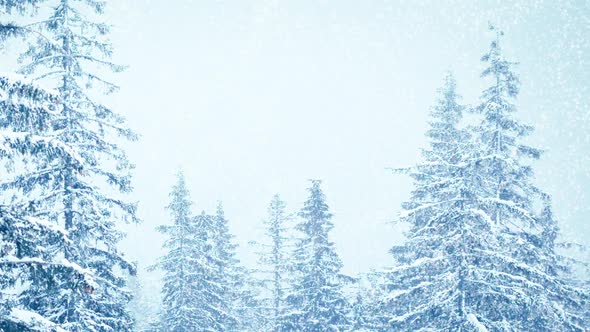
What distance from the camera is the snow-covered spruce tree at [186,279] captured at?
2525 cm

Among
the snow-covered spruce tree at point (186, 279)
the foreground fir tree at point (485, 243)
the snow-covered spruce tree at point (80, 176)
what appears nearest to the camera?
the snow-covered spruce tree at point (80, 176)

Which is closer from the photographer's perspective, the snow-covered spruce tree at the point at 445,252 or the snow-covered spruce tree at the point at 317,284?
the snow-covered spruce tree at the point at 445,252

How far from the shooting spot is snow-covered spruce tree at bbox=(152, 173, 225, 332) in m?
25.2

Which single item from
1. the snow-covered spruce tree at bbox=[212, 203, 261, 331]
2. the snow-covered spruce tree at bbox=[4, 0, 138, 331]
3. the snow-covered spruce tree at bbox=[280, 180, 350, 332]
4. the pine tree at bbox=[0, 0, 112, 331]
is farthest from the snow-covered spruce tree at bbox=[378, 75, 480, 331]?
the snow-covered spruce tree at bbox=[212, 203, 261, 331]

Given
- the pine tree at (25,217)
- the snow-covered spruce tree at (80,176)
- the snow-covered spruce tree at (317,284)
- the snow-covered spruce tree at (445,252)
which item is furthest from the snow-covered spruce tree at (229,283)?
the pine tree at (25,217)

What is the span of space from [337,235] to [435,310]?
185 meters

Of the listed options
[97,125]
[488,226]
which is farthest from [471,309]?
[97,125]

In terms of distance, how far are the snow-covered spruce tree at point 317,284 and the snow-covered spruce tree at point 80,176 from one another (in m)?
10.1

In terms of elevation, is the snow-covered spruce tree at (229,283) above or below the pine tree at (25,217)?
above

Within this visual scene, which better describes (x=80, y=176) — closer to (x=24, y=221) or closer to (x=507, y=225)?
(x=24, y=221)

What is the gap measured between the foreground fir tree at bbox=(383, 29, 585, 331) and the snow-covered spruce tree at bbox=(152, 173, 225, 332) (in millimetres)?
12120

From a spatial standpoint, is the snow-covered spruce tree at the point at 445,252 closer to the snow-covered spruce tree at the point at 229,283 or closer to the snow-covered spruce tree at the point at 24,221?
the snow-covered spruce tree at the point at 24,221

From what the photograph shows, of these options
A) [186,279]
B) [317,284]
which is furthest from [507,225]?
[186,279]

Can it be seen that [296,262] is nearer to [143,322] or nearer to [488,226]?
[488,226]
